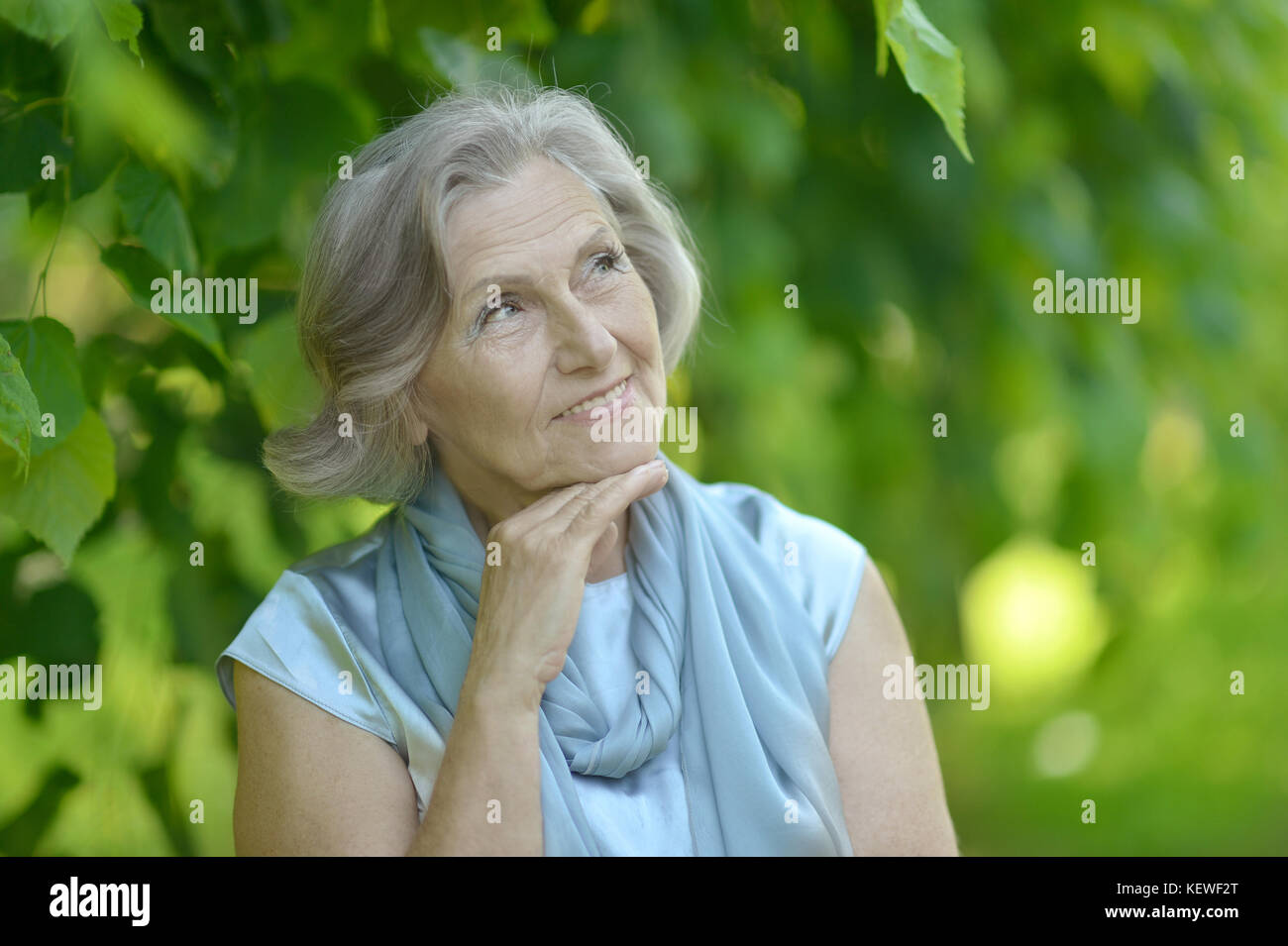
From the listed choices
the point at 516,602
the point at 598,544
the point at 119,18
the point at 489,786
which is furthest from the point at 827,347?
the point at 119,18

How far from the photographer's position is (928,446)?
2441mm

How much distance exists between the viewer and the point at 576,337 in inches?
52.1

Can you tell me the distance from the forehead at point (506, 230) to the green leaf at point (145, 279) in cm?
Answer: 31

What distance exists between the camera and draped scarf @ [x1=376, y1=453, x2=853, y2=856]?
1.35 m

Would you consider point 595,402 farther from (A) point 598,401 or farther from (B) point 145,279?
(B) point 145,279

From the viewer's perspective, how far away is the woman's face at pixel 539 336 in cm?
133

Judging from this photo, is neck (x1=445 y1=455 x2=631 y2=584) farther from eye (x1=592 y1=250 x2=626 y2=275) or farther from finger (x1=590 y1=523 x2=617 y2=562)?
eye (x1=592 y1=250 x2=626 y2=275)

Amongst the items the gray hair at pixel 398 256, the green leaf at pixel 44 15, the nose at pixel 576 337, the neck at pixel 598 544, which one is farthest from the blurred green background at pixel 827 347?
the nose at pixel 576 337

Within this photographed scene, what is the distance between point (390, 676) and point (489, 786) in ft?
0.73

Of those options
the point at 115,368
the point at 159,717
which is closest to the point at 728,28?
the point at 115,368

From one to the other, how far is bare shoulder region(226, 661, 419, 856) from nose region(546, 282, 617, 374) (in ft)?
1.56

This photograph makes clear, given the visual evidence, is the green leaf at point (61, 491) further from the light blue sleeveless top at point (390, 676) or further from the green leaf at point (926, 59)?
the green leaf at point (926, 59)
